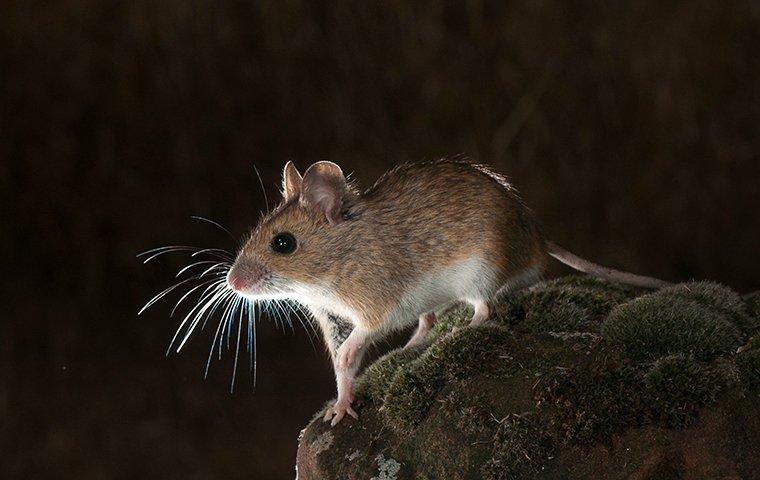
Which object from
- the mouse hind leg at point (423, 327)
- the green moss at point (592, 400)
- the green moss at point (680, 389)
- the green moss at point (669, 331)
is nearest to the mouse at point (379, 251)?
the mouse hind leg at point (423, 327)

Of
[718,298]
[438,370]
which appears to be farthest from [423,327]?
[718,298]

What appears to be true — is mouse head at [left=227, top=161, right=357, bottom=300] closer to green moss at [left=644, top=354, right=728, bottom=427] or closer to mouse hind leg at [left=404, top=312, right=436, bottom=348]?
mouse hind leg at [left=404, top=312, right=436, bottom=348]

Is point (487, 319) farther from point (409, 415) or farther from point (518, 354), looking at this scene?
point (409, 415)

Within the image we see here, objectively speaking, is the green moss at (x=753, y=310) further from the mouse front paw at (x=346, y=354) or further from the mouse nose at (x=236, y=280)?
the mouse nose at (x=236, y=280)

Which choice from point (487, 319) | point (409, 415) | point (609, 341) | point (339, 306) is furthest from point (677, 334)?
point (339, 306)

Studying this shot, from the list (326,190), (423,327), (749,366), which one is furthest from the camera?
(423,327)

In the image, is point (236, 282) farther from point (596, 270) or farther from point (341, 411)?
point (596, 270)
